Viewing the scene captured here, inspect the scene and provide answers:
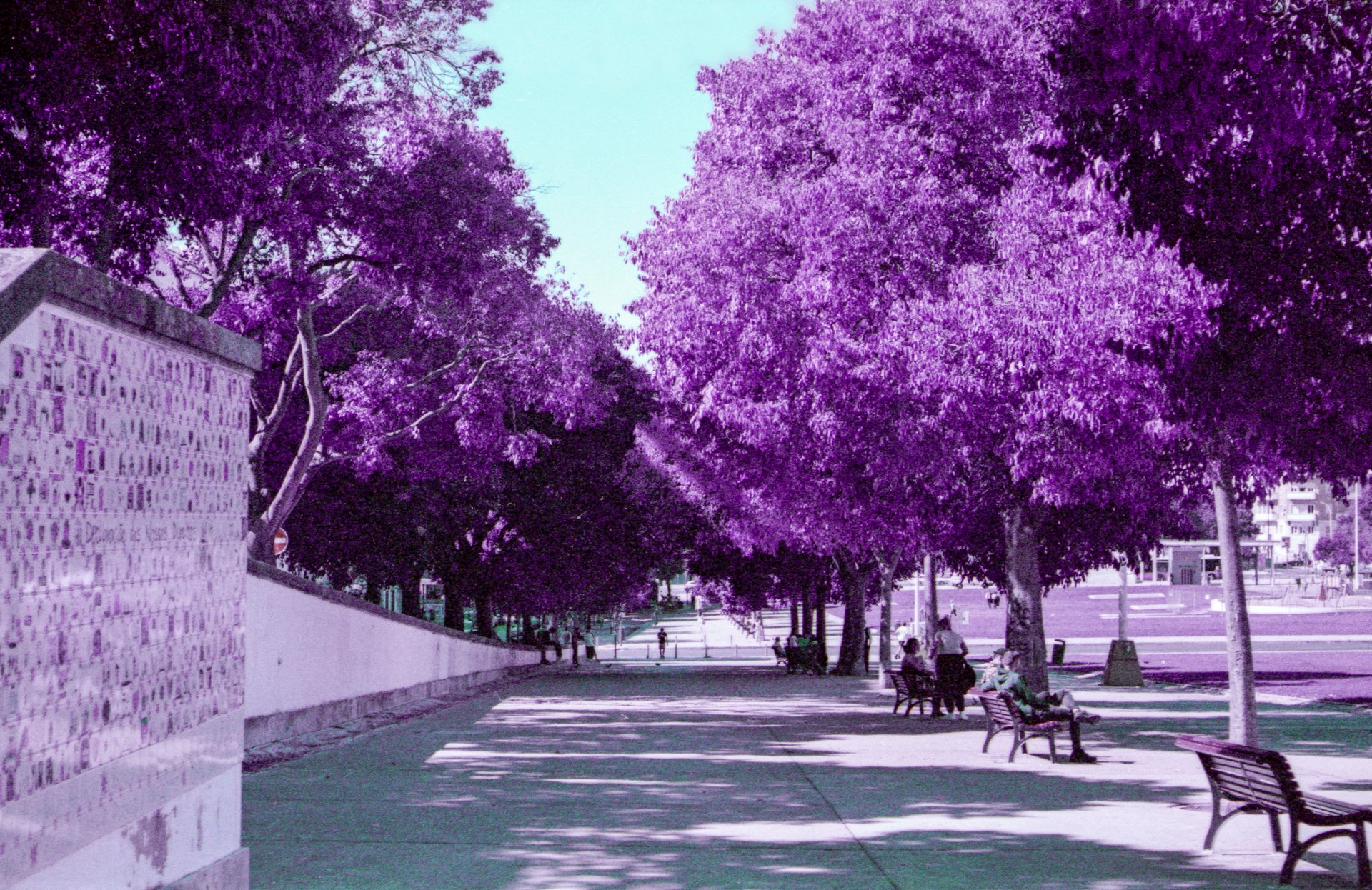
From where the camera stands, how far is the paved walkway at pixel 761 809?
8969 mm

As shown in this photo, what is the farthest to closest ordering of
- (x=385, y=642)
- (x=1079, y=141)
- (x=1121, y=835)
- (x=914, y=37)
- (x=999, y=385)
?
(x=385, y=642) < (x=914, y=37) < (x=999, y=385) < (x=1121, y=835) < (x=1079, y=141)

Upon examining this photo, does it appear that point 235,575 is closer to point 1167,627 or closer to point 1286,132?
point 1286,132

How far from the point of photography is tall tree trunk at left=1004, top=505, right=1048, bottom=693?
65.7ft

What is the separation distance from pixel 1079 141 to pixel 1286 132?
1468mm

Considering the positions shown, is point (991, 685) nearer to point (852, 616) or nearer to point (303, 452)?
point (303, 452)

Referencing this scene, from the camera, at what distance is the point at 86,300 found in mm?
4973

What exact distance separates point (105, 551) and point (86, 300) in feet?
2.84

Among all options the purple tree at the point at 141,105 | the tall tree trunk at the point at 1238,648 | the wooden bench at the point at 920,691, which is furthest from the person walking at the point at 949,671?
the purple tree at the point at 141,105

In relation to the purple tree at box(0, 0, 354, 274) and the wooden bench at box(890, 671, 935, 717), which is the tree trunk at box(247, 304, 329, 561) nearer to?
the purple tree at box(0, 0, 354, 274)

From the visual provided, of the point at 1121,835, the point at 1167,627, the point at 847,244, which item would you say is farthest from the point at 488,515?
the point at 1167,627

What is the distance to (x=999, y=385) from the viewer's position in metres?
14.8

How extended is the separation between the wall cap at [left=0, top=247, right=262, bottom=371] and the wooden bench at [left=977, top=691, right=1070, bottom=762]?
11115mm

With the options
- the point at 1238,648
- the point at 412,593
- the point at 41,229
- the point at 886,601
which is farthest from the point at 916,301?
the point at 412,593

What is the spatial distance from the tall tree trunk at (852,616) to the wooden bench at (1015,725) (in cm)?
2441
